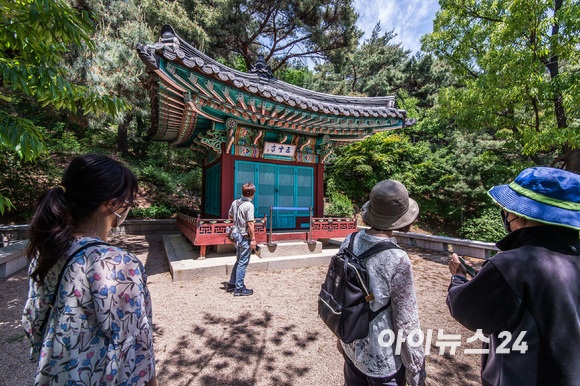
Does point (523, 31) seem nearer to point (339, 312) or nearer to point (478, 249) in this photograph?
point (478, 249)

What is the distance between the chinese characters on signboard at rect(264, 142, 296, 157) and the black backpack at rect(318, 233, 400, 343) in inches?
238

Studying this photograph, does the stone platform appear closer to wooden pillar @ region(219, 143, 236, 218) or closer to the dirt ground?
the dirt ground

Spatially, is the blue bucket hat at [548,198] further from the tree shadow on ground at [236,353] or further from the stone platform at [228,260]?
the stone platform at [228,260]

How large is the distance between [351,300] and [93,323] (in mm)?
1180

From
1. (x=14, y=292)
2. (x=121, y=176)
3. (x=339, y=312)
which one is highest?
(x=121, y=176)

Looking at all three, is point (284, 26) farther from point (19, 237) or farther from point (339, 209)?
point (19, 237)

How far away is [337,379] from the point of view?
2395 mm

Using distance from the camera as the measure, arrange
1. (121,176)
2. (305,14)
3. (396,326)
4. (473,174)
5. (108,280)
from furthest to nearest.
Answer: (305,14) → (473,174) → (396,326) → (121,176) → (108,280)

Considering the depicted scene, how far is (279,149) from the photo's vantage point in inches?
294

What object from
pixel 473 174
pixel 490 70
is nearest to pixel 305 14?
pixel 490 70

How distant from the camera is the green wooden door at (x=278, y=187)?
7.16 metres

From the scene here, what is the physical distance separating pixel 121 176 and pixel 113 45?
36.4 ft

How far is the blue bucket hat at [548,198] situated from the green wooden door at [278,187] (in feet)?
20.4

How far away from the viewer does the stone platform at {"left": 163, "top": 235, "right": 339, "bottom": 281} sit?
5199 millimetres
